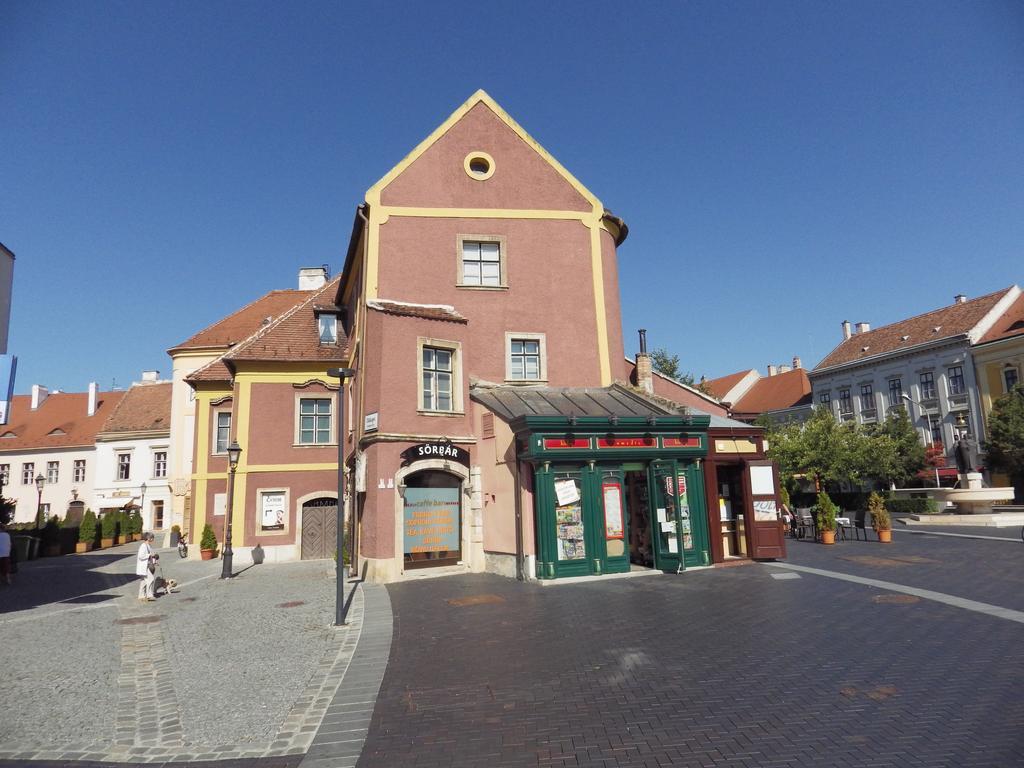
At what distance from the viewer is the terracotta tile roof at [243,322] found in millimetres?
32875

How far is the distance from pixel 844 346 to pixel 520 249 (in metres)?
49.0

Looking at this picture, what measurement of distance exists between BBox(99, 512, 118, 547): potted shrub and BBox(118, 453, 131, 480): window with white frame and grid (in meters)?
11.6

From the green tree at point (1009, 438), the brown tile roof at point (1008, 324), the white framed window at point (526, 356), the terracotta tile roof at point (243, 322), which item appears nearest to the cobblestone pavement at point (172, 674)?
the white framed window at point (526, 356)

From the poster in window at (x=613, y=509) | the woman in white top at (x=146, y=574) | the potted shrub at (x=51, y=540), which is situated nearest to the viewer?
the woman in white top at (x=146, y=574)

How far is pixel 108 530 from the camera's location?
36219 millimetres

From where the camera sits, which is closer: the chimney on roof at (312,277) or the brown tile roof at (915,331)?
the chimney on roof at (312,277)

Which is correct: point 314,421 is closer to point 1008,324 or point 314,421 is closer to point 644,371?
point 644,371

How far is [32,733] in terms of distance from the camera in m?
6.45

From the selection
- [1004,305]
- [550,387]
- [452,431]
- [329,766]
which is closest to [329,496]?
[452,431]

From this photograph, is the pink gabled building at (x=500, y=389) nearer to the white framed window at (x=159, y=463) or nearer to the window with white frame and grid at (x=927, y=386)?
the white framed window at (x=159, y=463)

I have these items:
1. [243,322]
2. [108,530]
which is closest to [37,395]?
[108,530]

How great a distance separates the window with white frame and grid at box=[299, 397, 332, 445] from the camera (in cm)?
2445

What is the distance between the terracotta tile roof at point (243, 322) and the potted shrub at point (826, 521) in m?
A: 24.7

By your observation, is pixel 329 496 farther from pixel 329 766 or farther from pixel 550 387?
Answer: pixel 329 766
